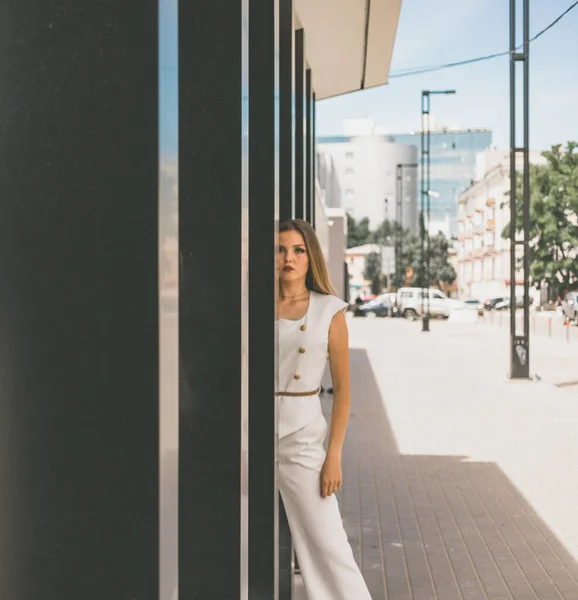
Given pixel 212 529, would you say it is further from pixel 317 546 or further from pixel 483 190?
pixel 483 190

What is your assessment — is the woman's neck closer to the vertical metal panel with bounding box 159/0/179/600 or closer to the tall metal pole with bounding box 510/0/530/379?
the vertical metal panel with bounding box 159/0/179/600

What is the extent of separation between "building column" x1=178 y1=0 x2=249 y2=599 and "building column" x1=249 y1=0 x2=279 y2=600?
688 mm

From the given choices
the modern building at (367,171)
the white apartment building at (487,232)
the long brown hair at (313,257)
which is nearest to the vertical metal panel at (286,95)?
the long brown hair at (313,257)

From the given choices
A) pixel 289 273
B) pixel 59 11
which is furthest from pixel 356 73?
pixel 59 11

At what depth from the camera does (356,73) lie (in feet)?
31.7

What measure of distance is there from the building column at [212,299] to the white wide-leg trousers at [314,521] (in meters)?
1.26

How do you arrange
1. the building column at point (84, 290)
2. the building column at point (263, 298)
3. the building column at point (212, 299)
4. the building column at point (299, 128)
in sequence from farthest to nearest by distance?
the building column at point (299, 128), the building column at point (263, 298), the building column at point (212, 299), the building column at point (84, 290)

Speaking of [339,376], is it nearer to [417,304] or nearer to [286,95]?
[286,95]

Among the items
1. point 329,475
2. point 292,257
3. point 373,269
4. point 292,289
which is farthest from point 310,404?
point 373,269

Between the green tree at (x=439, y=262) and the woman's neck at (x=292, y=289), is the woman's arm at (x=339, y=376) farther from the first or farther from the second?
the green tree at (x=439, y=262)

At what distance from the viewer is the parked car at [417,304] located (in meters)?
47.8

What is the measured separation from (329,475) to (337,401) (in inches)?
10.5

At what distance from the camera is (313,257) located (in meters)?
3.26

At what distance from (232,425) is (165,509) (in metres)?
0.75
